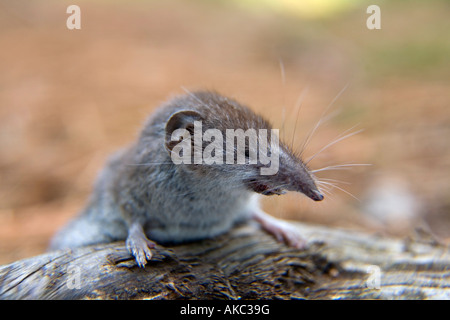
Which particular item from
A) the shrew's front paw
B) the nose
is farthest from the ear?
the nose

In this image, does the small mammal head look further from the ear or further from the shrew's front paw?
the shrew's front paw

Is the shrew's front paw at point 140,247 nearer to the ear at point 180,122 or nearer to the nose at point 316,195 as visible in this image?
the ear at point 180,122

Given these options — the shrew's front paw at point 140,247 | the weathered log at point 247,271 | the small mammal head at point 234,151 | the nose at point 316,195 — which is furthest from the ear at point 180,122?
the nose at point 316,195

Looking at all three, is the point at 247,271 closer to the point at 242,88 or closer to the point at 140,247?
the point at 140,247

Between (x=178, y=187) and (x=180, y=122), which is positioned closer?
(x=180, y=122)

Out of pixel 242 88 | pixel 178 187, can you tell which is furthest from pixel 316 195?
pixel 242 88
